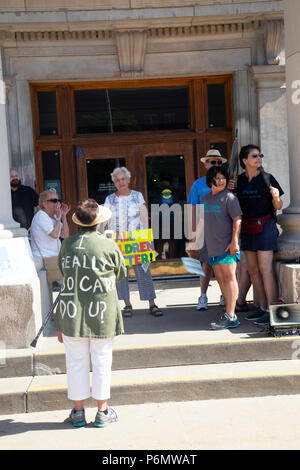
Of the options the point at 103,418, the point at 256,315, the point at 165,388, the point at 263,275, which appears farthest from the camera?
the point at 256,315

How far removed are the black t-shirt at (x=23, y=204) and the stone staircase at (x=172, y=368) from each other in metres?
3.07

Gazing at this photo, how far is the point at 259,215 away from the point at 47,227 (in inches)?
97.4

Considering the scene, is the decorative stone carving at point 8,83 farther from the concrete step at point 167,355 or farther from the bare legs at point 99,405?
the bare legs at point 99,405

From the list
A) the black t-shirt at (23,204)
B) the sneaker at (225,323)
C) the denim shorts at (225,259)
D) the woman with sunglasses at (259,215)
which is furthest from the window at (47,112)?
the sneaker at (225,323)

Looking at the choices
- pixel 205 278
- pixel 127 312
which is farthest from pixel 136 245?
pixel 205 278

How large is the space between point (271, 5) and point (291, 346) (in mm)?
5886

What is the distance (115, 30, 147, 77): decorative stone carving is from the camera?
9.39 meters

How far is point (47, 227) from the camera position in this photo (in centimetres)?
702

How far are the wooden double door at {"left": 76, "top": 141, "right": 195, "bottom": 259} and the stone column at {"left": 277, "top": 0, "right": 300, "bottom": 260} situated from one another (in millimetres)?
3616

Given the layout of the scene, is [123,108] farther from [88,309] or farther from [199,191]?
[88,309]

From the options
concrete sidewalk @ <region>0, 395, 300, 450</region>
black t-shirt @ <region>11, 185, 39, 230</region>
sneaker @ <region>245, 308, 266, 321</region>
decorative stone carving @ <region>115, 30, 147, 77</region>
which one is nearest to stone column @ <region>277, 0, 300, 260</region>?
sneaker @ <region>245, 308, 266, 321</region>

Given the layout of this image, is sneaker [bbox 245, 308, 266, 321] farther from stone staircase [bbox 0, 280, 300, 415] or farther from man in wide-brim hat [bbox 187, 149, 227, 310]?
man in wide-brim hat [bbox 187, 149, 227, 310]

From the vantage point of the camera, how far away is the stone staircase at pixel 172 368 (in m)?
5.00
